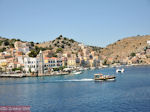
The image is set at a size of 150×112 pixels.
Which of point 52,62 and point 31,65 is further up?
point 52,62

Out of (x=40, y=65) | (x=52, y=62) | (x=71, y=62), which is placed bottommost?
(x=40, y=65)

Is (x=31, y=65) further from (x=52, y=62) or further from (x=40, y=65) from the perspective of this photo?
(x=52, y=62)

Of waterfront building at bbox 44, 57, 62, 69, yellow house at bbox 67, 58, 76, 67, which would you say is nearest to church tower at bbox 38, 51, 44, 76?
waterfront building at bbox 44, 57, 62, 69

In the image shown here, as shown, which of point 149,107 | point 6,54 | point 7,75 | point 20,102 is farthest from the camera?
point 6,54

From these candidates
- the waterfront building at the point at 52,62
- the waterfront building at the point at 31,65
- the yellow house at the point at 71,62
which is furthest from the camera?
the yellow house at the point at 71,62

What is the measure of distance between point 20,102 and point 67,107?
9410 mm

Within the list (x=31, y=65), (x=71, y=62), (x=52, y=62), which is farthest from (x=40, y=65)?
(x=71, y=62)

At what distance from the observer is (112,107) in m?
39.5

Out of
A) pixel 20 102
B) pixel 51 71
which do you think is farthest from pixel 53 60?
pixel 20 102

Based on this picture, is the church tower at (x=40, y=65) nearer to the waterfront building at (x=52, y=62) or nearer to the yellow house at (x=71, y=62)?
the waterfront building at (x=52, y=62)

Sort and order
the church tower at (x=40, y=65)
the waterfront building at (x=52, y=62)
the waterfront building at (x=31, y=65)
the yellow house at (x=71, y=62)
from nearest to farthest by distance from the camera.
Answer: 1. the church tower at (x=40, y=65)
2. the waterfront building at (x=31, y=65)
3. the waterfront building at (x=52, y=62)
4. the yellow house at (x=71, y=62)

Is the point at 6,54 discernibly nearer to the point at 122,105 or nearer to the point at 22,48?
the point at 22,48

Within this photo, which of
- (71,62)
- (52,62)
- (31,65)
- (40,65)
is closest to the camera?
(40,65)

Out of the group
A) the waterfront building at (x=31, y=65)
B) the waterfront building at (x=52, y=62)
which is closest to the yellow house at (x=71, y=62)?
the waterfront building at (x=52, y=62)
